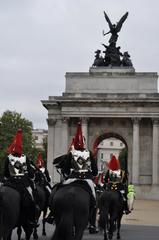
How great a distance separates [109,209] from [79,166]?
641cm

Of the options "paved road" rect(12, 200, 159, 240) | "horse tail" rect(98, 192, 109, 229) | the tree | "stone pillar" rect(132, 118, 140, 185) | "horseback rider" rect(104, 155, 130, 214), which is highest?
the tree

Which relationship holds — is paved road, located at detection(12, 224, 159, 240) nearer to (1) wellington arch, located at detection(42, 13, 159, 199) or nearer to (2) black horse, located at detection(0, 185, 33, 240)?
(2) black horse, located at detection(0, 185, 33, 240)

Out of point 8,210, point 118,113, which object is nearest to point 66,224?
point 8,210

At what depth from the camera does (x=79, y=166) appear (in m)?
16.1

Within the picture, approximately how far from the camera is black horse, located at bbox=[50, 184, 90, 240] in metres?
14.3

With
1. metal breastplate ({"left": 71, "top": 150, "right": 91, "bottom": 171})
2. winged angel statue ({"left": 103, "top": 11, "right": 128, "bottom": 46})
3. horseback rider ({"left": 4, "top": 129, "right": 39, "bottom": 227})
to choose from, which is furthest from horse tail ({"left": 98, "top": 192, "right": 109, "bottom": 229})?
winged angel statue ({"left": 103, "top": 11, "right": 128, "bottom": 46})

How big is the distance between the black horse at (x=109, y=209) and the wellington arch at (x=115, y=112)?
43.3 metres

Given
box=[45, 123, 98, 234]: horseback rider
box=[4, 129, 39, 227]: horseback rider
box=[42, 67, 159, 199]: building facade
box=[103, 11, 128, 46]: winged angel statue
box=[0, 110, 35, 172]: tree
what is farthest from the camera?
box=[0, 110, 35, 172]: tree

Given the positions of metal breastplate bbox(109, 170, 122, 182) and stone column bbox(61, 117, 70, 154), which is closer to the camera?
metal breastplate bbox(109, 170, 122, 182)

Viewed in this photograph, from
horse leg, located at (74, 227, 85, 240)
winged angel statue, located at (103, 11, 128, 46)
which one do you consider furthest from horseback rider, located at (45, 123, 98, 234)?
winged angel statue, located at (103, 11, 128, 46)

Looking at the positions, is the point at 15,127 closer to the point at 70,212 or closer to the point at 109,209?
the point at 109,209

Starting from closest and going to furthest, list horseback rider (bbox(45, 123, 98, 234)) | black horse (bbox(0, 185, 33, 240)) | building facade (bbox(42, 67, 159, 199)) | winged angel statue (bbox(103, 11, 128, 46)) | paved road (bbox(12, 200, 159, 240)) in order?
black horse (bbox(0, 185, 33, 240)), horseback rider (bbox(45, 123, 98, 234)), paved road (bbox(12, 200, 159, 240)), building facade (bbox(42, 67, 159, 199)), winged angel statue (bbox(103, 11, 128, 46))

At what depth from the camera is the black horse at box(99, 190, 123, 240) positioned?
850 inches

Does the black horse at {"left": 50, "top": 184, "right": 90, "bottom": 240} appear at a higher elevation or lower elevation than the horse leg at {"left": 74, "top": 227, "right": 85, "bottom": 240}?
higher
